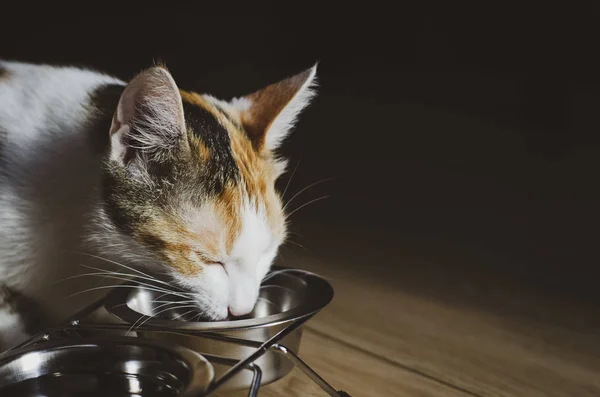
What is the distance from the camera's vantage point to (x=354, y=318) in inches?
42.3

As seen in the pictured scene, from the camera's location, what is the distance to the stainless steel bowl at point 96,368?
636 millimetres

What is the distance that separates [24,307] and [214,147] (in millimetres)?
338

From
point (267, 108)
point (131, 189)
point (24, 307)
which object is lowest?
point (24, 307)

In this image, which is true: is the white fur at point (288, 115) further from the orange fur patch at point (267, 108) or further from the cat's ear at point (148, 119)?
the cat's ear at point (148, 119)

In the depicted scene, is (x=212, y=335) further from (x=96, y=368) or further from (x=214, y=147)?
(x=214, y=147)

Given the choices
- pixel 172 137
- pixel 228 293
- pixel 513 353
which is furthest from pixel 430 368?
pixel 172 137

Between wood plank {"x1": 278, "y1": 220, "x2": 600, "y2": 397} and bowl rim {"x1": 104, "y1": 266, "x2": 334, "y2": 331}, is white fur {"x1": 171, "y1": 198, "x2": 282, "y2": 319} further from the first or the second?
wood plank {"x1": 278, "y1": 220, "x2": 600, "y2": 397}

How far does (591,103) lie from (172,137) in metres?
1.26

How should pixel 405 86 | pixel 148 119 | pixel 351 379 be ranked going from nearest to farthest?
pixel 148 119 → pixel 351 379 → pixel 405 86

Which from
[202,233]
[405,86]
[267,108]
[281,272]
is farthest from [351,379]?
[405,86]

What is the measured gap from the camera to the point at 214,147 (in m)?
0.86

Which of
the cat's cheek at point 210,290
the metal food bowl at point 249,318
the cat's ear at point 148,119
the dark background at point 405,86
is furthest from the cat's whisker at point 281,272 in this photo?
the dark background at point 405,86

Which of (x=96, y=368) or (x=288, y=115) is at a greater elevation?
(x=288, y=115)

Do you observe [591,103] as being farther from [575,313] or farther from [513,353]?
[513,353]
